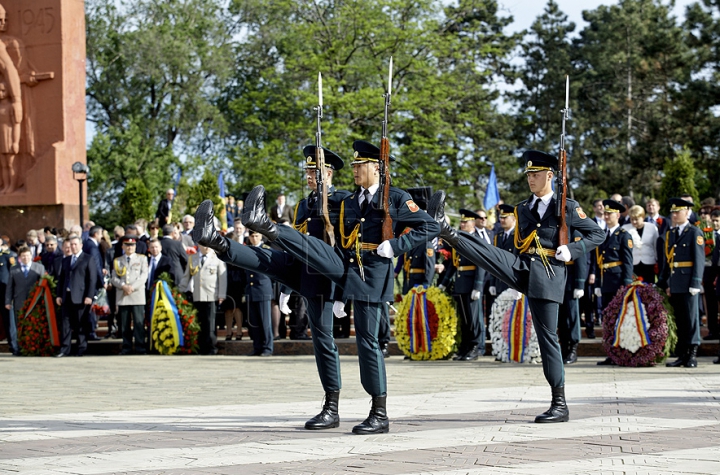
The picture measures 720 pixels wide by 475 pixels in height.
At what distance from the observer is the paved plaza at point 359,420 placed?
20.9 feet

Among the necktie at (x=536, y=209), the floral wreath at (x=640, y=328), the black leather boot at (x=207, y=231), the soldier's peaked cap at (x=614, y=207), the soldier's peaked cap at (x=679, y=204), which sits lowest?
the floral wreath at (x=640, y=328)

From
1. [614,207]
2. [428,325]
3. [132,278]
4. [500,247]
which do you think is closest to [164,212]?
[132,278]

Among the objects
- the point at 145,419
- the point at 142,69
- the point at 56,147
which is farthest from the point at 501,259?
the point at 142,69

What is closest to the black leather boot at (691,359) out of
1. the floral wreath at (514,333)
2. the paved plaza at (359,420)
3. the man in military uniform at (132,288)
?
the paved plaza at (359,420)

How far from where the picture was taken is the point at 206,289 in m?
16.7

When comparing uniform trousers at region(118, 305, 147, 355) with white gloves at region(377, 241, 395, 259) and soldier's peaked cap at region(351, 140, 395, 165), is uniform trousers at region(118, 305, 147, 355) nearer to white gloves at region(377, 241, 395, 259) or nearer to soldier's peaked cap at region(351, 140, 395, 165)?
soldier's peaked cap at region(351, 140, 395, 165)

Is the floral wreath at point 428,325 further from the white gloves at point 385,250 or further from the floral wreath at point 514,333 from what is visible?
the white gloves at point 385,250

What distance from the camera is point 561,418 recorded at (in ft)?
26.4

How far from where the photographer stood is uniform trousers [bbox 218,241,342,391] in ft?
25.5

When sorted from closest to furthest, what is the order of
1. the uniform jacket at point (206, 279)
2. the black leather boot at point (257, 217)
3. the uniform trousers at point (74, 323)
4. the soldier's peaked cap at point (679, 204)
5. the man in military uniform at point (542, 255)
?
the black leather boot at point (257, 217)
the man in military uniform at point (542, 255)
the soldier's peaked cap at point (679, 204)
the uniform jacket at point (206, 279)
the uniform trousers at point (74, 323)

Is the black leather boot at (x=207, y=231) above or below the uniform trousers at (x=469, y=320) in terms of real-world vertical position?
above

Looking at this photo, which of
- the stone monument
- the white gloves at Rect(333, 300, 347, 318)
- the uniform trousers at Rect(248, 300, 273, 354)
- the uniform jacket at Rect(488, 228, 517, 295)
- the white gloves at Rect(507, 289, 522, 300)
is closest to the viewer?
the white gloves at Rect(333, 300, 347, 318)

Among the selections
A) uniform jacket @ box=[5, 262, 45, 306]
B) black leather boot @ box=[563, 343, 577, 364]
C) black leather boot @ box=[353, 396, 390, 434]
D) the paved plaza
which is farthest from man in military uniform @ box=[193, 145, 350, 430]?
uniform jacket @ box=[5, 262, 45, 306]

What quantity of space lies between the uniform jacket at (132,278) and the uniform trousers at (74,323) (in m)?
0.65
